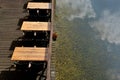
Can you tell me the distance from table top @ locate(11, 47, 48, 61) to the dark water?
6.48m

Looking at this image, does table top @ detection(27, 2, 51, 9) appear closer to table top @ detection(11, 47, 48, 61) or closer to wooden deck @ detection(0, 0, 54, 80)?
wooden deck @ detection(0, 0, 54, 80)

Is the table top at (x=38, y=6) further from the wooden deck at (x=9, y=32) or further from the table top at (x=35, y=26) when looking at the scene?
the table top at (x=35, y=26)

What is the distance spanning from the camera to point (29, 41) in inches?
786

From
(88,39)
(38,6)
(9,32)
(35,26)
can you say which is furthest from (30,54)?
(88,39)

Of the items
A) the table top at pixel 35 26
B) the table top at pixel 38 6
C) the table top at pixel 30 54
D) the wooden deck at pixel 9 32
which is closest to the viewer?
the table top at pixel 30 54

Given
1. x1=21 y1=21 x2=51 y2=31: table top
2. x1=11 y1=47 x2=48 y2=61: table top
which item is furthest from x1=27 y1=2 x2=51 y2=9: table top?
x1=11 y1=47 x2=48 y2=61: table top

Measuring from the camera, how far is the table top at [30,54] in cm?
1691

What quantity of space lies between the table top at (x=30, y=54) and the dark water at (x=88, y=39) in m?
6.48

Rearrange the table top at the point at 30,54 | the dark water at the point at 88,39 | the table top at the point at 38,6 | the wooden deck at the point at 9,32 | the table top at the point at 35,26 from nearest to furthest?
the table top at the point at 30,54
the wooden deck at the point at 9,32
the table top at the point at 35,26
the table top at the point at 38,6
the dark water at the point at 88,39

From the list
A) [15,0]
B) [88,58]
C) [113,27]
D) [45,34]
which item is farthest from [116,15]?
[45,34]

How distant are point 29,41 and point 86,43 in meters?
11.0

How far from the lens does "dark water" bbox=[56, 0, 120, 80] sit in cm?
2570

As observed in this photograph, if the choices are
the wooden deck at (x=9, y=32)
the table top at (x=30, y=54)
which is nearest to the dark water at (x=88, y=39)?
the wooden deck at (x=9, y=32)

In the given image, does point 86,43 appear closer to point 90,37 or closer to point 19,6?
point 90,37
